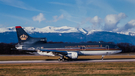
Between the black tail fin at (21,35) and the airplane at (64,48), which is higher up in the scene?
the black tail fin at (21,35)

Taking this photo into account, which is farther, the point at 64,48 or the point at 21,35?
the point at 21,35

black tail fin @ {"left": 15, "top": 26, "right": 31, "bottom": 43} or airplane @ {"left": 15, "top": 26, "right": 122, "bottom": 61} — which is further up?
black tail fin @ {"left": 15, "top": 26, "right": 31, "bottom": 43}

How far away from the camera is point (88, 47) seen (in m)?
38.0

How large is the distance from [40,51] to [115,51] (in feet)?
59.4

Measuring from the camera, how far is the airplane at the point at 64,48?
36.6 m

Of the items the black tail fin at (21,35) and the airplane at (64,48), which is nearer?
the airplane at (64,48)

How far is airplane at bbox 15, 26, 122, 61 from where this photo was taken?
36625mm

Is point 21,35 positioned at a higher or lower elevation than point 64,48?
higher

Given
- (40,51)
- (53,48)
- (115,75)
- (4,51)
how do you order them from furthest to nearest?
(4,51) → (53,48) → (40,51) → (115,75)

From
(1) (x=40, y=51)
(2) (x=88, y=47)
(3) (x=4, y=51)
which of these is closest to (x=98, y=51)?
(2) (x=88, y=47)

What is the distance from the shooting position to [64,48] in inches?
1532

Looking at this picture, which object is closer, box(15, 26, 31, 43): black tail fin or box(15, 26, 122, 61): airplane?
box(15, 26, 122, 61): airplane

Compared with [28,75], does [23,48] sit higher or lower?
higher

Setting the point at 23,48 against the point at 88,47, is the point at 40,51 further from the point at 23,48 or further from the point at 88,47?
the point at 88,47
